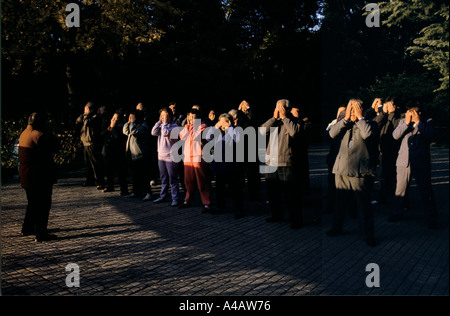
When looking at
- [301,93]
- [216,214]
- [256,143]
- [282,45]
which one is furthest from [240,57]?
[216,214]

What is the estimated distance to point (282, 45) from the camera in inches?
916

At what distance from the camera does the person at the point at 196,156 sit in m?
7.86

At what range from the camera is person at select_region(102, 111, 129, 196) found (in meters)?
9.48

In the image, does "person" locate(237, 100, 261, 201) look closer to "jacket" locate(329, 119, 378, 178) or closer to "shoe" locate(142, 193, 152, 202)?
"shoe" locate(142, 193, 152, 202)

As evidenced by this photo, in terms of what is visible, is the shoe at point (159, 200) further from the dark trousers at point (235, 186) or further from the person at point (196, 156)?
the dark trousers at point (235, 186)

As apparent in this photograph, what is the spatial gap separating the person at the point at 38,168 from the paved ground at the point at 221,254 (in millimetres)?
442

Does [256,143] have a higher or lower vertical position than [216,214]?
higher

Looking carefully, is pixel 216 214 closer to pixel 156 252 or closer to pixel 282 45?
pixel 156 252

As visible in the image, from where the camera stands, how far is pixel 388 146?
26.1ft

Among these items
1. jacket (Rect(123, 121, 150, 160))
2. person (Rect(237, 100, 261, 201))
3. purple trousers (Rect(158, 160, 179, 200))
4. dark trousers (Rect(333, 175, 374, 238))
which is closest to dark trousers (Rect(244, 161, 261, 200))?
person (Rect(237, 100, 261, 201))

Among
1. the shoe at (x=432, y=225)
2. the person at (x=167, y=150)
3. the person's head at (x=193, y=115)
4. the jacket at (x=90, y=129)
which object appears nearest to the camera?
the shoe at (x=432, y=225)

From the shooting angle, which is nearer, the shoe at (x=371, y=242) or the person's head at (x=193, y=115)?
the shoe at (x=371, y=242)

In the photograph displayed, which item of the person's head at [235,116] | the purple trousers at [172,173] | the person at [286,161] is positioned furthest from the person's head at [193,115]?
the person at [286,161]

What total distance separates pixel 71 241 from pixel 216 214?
2849 millimetres
